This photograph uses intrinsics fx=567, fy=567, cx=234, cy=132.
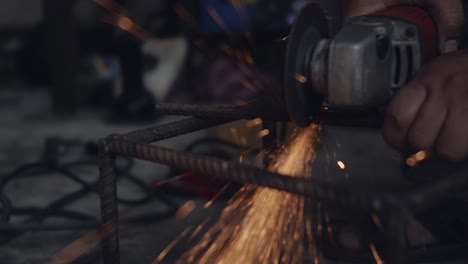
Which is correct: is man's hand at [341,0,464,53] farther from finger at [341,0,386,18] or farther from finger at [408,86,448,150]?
finger at [408,86,448,150]

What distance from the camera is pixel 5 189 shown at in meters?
2.06

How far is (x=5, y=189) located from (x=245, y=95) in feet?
5.45

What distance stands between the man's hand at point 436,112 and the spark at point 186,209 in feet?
2.95

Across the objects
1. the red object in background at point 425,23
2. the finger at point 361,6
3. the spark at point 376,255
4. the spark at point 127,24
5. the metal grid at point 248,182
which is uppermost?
the spark at point 127,24

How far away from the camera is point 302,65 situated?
3.72ft

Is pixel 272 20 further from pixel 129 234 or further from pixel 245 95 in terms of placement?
pixel 129 234

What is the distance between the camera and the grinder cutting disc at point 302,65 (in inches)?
42.8

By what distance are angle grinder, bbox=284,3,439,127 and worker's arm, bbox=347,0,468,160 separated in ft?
0.25

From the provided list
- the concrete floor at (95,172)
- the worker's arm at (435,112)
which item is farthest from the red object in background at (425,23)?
the concrete floor at (95,172)

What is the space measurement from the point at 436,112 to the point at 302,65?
10.9 inches

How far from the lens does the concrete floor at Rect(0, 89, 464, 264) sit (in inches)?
61.8

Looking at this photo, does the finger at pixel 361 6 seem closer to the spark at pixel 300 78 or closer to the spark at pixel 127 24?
the spark at pixel 300 78

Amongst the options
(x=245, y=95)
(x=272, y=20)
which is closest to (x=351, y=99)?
(x=245, y=95)

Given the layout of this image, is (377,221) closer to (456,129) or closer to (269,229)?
(269,229)
